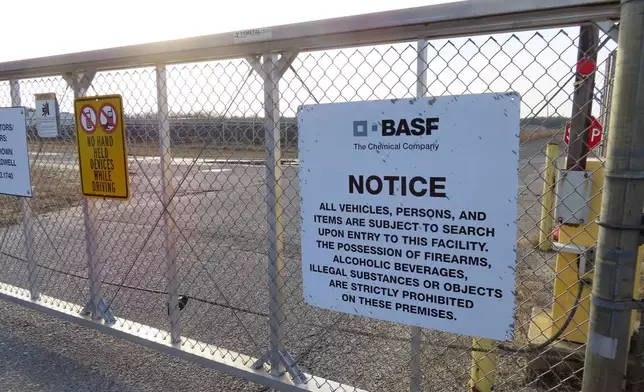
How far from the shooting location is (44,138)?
379cm

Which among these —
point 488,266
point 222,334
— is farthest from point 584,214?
point 222,334

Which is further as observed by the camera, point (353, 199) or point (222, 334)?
point (222, 334)

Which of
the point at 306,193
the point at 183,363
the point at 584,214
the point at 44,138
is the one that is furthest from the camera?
the point at 44,138

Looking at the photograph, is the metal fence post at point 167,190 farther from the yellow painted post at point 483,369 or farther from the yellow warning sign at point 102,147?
the yellow painted post at point 483,369

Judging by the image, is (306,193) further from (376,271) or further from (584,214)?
(584,214)

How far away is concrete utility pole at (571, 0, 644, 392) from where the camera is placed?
1344 millimetres

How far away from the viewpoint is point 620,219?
1434 mm

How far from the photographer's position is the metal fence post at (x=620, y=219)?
4.41 feet

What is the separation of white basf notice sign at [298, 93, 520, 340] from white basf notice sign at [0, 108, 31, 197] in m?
2.85

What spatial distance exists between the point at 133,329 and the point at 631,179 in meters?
3.21

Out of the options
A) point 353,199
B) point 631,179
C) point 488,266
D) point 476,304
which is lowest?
point 476,304

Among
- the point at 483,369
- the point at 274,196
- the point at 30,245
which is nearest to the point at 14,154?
the point at 30,245

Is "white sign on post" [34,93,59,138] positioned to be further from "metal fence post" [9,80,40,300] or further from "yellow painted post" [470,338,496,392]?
"yellow painted post" [470,338,496,392]

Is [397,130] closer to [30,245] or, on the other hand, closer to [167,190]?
[167,190]
